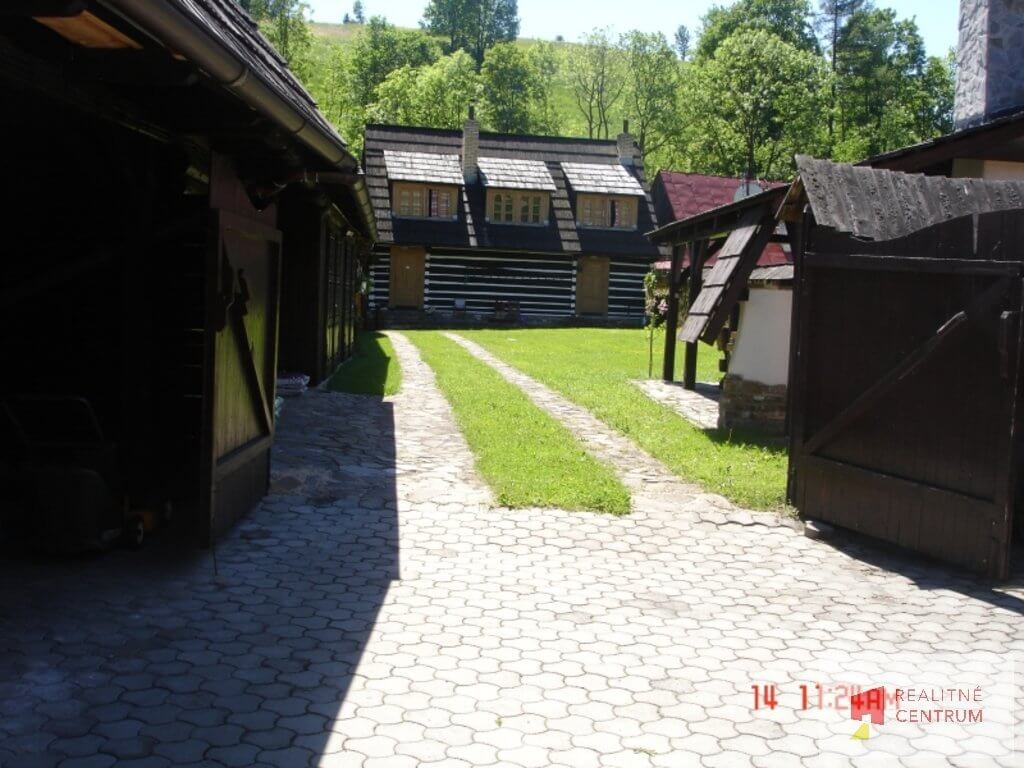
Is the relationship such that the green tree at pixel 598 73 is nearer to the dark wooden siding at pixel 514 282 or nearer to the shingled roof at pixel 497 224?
the shingled roof at pixel 497 224

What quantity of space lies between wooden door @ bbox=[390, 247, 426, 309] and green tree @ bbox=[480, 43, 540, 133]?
111ft

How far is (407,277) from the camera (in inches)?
1387

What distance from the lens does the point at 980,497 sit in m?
6.21

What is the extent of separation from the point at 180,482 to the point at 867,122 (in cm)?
5340

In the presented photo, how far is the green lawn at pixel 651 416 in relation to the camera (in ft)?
29.6

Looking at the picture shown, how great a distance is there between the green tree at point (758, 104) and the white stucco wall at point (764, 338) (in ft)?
132

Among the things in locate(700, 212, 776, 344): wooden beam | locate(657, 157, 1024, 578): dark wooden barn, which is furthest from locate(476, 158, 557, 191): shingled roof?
locate(657, 157, 1024, 578): dark wooden barn

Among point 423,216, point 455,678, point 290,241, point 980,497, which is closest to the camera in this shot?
point 455,678

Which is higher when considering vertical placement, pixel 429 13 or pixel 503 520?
pixel 429 13

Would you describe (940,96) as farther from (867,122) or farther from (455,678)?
(455,678)

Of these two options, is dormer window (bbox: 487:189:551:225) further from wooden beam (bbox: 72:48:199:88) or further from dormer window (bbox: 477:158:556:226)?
wooden beam (bbox: 72:48:199:88)

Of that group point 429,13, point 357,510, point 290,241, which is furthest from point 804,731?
point 429,13

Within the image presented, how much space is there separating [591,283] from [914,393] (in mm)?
30387

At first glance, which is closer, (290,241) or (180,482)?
(180,482)
